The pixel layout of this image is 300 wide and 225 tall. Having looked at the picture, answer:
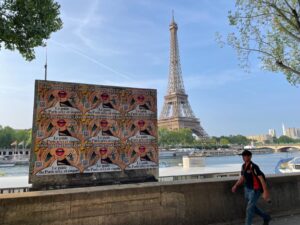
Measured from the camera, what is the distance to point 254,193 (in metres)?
6.31

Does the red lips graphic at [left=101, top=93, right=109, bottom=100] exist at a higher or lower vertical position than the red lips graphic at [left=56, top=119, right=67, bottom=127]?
higher

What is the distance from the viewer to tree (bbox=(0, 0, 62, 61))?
8.12 m

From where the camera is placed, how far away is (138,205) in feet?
20.9

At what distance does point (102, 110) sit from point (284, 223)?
17.6 ft

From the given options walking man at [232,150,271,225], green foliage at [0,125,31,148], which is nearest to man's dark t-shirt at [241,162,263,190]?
walking man at [232,150,271,225]

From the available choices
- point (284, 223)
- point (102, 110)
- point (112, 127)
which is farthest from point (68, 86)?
point (284, 223)

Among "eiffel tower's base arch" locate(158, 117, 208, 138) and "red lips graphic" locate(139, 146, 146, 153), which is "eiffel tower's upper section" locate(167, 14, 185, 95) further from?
"red lips graphic" locate(139, 146, 146, 153)

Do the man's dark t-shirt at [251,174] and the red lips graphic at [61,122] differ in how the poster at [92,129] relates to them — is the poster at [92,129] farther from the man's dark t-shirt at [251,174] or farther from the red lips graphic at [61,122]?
the man's dark t-shirt at [251,174]

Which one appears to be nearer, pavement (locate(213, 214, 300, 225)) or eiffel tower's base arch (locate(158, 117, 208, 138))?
pavement (locate(213, 214, 300, 225))

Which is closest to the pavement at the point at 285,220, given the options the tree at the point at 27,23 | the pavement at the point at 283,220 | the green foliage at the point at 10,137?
the pavement at the point at 283,220

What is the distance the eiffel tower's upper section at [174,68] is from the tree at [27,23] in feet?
341

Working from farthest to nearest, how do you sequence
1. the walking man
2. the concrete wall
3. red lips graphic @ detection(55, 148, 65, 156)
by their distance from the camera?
red lips graphic @ detection(55, 148, 65, 156) < the walking man < the concrete wall

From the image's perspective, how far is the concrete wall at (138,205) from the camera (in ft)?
17.9

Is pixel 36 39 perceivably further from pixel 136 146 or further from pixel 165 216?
pixel 165 216
